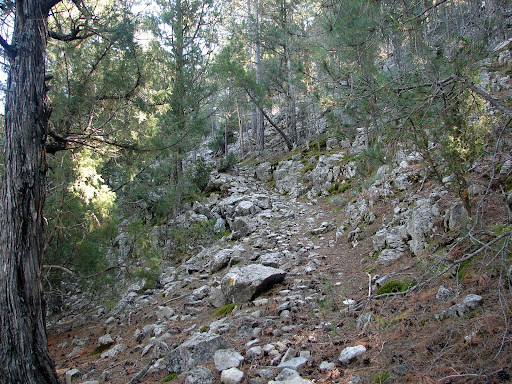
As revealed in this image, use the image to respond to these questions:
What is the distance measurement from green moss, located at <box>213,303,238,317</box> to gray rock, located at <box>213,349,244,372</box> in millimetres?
1754

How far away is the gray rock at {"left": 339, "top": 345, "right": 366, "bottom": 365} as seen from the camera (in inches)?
115

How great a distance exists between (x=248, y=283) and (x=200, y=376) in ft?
7.81

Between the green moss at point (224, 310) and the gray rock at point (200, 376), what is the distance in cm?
195

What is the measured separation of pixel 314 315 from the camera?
4.17m

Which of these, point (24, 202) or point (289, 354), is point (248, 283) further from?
point (24, 202)

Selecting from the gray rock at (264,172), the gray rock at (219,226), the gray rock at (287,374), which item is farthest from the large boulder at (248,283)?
the gray rock at (264,172)

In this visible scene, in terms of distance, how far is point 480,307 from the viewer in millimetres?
2807

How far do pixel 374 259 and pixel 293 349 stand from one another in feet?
10.3

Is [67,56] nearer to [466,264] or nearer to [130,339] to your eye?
[130,339]

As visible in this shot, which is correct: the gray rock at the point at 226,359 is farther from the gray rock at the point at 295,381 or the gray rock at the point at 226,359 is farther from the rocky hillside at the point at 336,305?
the gray rock at the point at 295,381

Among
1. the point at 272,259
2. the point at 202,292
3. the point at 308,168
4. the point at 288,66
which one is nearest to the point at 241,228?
the point at 272,259

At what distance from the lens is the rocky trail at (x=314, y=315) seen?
266 cm

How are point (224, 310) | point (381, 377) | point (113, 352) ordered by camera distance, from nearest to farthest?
point (381, 377) < point (113, 352) < point (224, 310)

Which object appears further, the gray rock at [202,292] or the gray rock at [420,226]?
the gray rock at [202,292]
